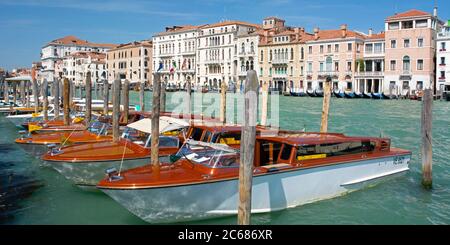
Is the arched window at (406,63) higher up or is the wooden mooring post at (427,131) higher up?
the arched window at (406,63)

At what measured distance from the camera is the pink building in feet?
118

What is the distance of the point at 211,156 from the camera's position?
6.50m

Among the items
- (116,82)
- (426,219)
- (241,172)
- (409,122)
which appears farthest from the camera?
(409,122)

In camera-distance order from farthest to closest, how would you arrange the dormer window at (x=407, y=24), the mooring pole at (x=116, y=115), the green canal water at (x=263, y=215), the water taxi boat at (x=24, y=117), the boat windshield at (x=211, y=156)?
the dormer window at (x=407, y=24) → the water taxi boat at (x=24, y=117) → the mooring pole at (x=116, y=115) → the green canal water at (x=263, y=215) → the boat windshield at (x=211, y=156)

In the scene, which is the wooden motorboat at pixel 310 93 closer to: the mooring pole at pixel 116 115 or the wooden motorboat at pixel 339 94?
the wooden motorboat at pixel 339 94

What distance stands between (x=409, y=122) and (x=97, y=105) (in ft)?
43.0

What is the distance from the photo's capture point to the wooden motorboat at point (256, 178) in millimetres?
5906

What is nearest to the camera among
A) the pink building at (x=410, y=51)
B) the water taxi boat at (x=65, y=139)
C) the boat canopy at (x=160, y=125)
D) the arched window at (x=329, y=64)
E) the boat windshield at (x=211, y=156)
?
the boat windshield at (x=211, y=156)

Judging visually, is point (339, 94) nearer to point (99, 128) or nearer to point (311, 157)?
point (99, 128)

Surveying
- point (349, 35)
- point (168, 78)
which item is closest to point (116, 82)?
point (349, 35)

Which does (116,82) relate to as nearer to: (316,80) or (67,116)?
(67,116)

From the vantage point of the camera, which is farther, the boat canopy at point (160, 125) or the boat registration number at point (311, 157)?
the boat canopy at point (160, 125)

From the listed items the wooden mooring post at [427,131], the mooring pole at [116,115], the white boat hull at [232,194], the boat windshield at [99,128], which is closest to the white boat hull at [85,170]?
the mooring pole at [116,115]

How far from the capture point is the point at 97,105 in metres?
19.2
